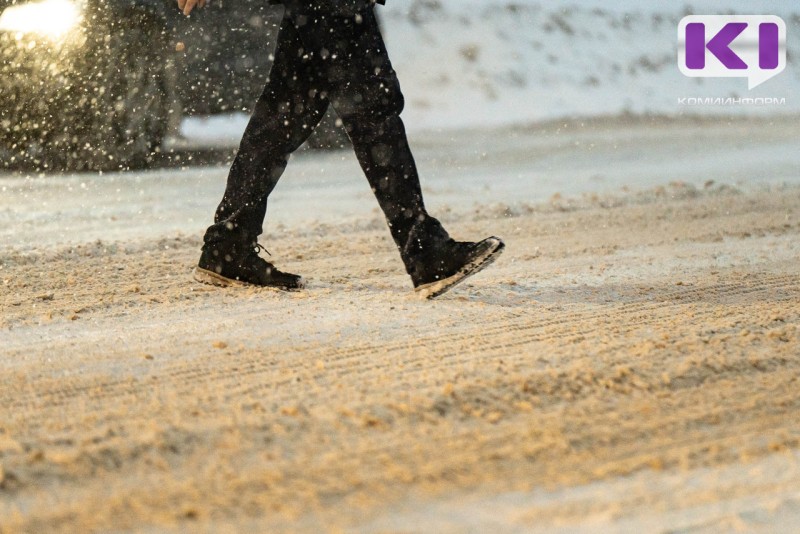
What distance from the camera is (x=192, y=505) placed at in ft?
5.24

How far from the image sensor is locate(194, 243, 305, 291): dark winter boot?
3369mm

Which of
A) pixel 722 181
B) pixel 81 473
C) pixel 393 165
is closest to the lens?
pixel 81 473

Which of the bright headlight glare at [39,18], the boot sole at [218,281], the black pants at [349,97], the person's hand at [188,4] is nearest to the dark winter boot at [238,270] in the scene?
the boot sole at [218,281]

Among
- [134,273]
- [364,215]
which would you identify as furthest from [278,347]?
[364,215]

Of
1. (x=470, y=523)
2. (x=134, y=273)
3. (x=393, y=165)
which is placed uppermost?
(x=393, y=165)

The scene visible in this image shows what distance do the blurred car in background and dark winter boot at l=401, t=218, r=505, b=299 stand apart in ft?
15.0

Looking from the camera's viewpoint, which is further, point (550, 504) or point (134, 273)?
point (134, 273)

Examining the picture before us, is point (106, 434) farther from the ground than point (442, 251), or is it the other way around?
point (442, 251)

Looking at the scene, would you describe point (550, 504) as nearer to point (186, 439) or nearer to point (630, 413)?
point (630, 413)

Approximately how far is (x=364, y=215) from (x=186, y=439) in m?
3.74

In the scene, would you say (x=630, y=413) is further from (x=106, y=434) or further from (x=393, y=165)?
(x=393, y=165)

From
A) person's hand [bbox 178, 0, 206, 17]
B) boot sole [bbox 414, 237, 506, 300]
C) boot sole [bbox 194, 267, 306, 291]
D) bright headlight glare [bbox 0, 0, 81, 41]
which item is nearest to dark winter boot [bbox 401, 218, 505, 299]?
boot sole [bbox 414, 237, 506, 300]

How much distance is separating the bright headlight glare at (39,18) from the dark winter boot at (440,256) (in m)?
4.55

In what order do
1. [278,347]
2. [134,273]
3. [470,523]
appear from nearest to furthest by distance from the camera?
[470,523]
[278,347]
[134,273]
